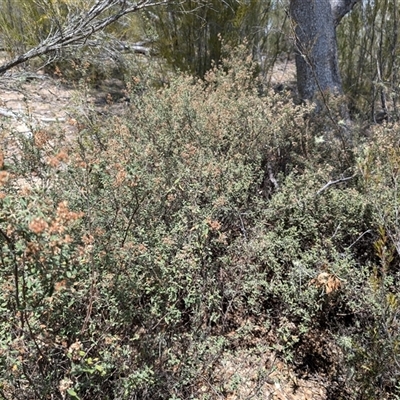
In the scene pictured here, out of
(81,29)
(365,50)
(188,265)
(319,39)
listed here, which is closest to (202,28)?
(319,39)

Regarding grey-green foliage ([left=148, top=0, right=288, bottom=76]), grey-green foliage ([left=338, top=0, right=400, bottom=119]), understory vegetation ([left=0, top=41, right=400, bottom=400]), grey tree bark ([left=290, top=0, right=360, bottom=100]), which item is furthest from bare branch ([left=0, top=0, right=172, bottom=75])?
grey-green foliage ([left=338, top=0, right=400, bottom=119])

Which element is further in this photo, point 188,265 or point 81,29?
point 81,29

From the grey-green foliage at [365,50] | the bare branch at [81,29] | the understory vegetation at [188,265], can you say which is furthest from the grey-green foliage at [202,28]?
the understory vegetation at [188,265]

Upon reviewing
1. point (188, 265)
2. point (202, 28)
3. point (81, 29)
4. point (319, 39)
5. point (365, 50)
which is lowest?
point (188, 265)

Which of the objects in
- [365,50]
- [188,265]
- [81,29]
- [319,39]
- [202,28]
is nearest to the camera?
[188,265]

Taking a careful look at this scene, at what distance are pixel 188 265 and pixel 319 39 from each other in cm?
304

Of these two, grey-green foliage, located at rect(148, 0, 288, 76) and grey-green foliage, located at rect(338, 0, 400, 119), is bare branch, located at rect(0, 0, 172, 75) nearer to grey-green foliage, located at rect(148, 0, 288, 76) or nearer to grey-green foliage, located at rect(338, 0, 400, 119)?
grey-green foliage, located at rect(148, 0, 288, 76)

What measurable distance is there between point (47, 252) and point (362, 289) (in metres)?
1.62

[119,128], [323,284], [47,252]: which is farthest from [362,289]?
[119,128]

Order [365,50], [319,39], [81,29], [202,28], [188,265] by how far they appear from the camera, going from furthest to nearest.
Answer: [365,50] < [202,28] < [319,39] < [81,29] < [188,265]

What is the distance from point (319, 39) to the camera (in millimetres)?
3557

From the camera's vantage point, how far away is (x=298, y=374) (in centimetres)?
186

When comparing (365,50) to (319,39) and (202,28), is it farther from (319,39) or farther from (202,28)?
(202,28)

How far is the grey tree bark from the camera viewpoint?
3.49m
